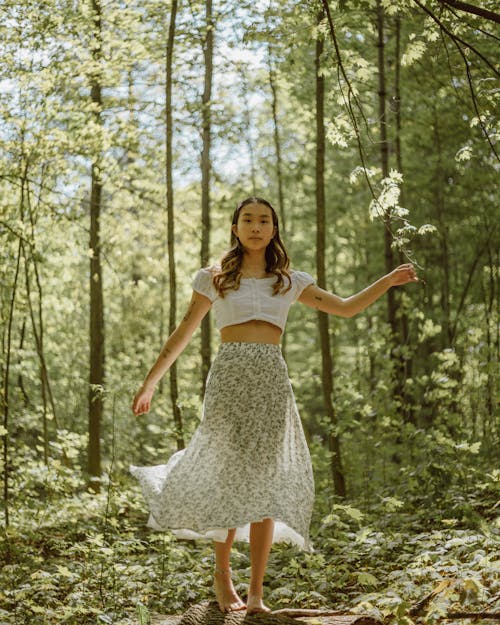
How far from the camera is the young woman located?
155 inches

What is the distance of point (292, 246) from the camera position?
20172 mm

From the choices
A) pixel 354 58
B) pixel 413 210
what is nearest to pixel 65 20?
pixel 354 58

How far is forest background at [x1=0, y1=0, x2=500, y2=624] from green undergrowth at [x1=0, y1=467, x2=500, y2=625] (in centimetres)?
3

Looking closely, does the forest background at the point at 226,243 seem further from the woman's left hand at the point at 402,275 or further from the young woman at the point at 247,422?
the young woman at the point at 247,422

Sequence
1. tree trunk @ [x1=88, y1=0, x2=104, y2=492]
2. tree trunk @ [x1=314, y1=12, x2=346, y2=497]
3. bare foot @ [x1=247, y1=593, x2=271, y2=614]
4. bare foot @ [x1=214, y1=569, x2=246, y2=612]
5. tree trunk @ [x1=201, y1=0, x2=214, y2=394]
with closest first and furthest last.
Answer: bare foot @ [x1=247, y1=593, x2=271, y2=614] → bare foot @ [x1=214, y1=569, x2=246, y2=612] → tree trunk @ [x1=314, y1=12, x2=346, y2=497] → tree trunk @ [x1=201, y1=0, x2=214, y2=394] → tree trunk @ [x1=88, y1=0, x2=104, y2=492]

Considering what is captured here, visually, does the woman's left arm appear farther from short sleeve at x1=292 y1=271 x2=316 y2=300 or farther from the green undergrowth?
the green undergrowth

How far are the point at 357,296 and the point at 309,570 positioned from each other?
2528 millimetres

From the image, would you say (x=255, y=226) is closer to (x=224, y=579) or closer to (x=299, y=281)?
(x=299, y=281)

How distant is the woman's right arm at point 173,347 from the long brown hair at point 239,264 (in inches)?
6.7

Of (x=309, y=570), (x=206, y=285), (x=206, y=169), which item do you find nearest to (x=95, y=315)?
(x=206, y=169)

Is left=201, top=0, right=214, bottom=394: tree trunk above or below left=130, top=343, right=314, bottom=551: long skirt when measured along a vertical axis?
above

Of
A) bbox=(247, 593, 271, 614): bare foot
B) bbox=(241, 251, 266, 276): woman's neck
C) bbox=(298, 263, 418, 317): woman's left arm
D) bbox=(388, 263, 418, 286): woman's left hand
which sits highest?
bbox=(241, 251, 266, 276): woman's neck

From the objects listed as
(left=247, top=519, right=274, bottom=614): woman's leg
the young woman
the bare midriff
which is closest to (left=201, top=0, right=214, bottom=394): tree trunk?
the young woman

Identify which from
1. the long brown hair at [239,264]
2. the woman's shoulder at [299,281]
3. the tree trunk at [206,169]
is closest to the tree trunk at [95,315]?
the tree trunk at [206,169]
